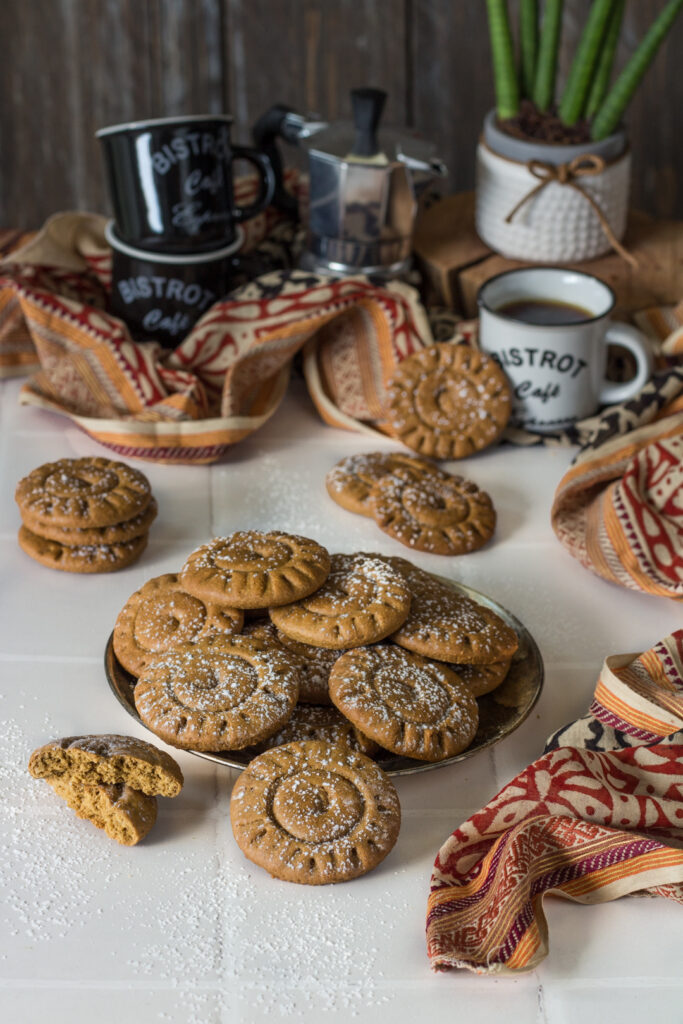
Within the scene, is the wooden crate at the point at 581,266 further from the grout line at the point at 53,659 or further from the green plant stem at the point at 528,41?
the grout line at the point at 53,659

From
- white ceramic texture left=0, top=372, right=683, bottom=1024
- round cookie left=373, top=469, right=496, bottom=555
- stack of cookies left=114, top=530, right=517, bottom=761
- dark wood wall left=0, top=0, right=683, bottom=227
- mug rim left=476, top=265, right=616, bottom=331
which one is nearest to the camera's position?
white ceramic texture left=0, top=372, right=683, bottom=1024

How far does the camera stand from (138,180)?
3.77 feet

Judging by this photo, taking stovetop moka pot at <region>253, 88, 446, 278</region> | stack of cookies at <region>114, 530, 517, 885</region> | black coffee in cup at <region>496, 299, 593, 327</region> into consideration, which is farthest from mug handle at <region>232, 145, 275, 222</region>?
stack of cookies at <region>114, 530, 517, 885</region>

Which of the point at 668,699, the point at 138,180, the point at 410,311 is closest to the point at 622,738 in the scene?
the point at 668,699

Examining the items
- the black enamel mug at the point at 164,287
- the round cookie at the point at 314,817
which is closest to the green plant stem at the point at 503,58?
the black enamel mug at the point at 164,287

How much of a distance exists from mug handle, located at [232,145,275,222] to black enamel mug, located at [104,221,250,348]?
3 cm

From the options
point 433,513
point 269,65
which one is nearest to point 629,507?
point 433,513

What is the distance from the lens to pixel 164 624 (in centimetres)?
81

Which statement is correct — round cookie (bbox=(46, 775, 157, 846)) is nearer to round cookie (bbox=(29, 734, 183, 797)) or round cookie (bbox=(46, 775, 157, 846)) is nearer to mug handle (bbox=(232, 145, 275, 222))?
round cookie (bbox=(29, 734, 183, 797))

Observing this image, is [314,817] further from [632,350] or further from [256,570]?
[632,350]

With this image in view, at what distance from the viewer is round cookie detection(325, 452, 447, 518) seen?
1.04m

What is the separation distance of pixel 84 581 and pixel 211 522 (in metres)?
0.14

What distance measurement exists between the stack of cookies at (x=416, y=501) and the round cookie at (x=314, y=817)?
1.06ft

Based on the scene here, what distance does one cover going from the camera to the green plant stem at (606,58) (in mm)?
1210
